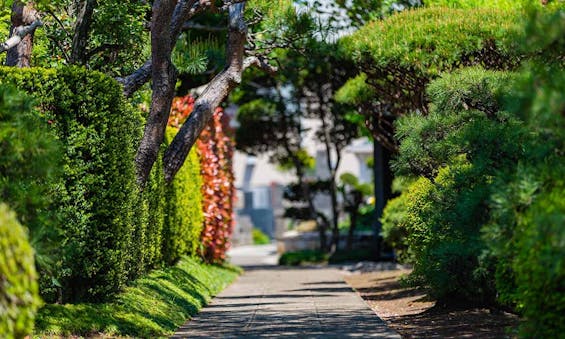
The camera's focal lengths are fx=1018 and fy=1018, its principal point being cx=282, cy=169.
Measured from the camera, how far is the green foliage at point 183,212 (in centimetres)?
1753

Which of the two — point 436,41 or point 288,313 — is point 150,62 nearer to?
point 288,313

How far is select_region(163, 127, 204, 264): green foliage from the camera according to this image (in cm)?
1753

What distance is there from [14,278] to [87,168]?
4.37 m

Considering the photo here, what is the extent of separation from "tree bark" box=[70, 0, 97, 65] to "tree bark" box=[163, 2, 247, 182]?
215cm

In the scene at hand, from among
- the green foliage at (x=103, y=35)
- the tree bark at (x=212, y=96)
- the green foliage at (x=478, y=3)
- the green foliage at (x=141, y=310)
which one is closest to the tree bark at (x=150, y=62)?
the green foliage at (x=103, y=35)

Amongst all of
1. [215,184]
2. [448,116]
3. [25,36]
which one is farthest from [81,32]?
[215,184]

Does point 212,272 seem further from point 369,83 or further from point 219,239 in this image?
point 369,83

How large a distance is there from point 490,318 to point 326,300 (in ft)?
14.3

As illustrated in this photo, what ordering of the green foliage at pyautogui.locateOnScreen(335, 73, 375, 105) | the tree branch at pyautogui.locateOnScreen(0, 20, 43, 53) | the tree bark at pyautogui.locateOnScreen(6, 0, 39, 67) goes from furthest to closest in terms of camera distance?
the green foliage at pyautogui.locateOnScreen(335, 73, 375, 105) < the tree bark at pyautogui.locateOnScreen(6, 0, 39, 67) < the tree branch at pyautogui.locateOnScreen(0, 20, 43, 53)

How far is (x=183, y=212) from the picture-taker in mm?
18781

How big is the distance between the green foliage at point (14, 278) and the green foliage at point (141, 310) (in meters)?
2.62

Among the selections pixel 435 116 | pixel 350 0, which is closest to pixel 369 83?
pixel 350 0

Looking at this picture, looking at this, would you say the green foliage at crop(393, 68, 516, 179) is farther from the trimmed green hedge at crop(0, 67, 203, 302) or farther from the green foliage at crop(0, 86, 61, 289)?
the green foliage at crop(0, 86, 61, 289)

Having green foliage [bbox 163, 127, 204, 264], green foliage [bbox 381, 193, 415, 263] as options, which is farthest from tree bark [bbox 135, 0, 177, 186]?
green foliage [bbox 381, 193, 415, 263]
